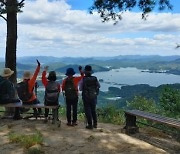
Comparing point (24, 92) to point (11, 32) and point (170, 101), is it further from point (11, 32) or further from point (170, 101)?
point (170, 101)

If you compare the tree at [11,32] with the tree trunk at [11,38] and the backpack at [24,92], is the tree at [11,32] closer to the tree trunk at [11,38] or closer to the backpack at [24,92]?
the tree trunk at [11,38]

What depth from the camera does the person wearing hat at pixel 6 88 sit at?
410 inches

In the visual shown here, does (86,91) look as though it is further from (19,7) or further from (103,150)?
(19,7)

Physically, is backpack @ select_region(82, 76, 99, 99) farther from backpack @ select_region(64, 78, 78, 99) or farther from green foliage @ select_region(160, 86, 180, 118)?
green foliage @ select_region(160, 86, 180, 118)

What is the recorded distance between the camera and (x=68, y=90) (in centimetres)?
989

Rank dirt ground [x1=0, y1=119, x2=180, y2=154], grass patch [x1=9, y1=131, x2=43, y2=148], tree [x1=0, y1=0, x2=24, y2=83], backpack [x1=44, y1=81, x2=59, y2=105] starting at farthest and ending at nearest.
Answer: tree [x1=0, y1=0, x2=24, y2=83], backpack [x1=44, y1=81, x2=59, y2=105], grass patch [x1=9, y1=131, x2=43, y2=148], dirt ground [x1=0, y1=119, x2=180, y2=154]

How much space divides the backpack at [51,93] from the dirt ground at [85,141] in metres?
0.65

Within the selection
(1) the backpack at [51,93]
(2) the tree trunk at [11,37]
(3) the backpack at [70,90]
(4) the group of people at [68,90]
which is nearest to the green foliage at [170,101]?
(4) the group of people at [68,90]

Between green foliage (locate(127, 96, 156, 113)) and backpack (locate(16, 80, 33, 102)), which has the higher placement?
backpack (locate(16, 80, 33, 102))

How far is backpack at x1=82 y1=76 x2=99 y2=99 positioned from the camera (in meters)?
9.63

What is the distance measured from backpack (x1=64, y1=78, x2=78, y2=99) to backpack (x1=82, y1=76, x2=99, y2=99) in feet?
1.07

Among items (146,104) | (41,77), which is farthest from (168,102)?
(41,77)

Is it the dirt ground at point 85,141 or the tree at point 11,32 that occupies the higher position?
the tree at point 11,32

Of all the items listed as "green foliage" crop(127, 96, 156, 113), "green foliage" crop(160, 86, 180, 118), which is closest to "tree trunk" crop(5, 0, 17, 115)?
"green foliage" crop(160, 86, 180, 118)
